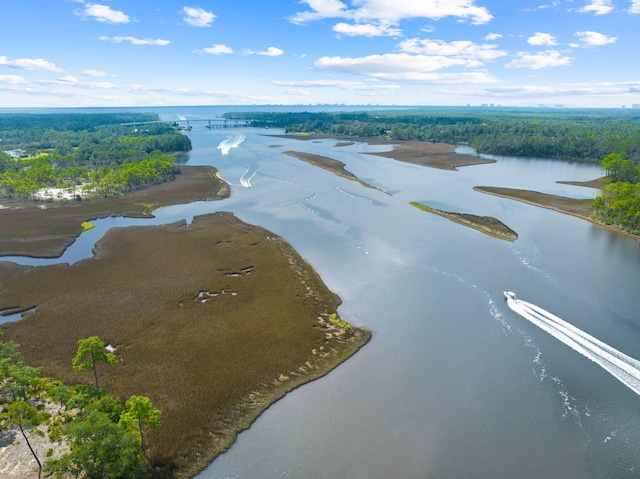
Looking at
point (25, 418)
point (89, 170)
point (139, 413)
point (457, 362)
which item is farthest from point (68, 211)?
point (457, 362)

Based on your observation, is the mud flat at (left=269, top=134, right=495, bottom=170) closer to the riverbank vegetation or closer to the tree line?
the riverbank vegetation

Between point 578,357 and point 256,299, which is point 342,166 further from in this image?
point 578,357

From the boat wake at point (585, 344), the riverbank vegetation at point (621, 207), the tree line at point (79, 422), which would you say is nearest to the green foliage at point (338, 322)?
the boat wake at point (585, 344)

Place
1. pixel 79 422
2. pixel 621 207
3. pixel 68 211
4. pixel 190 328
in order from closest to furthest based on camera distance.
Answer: pixel 79 422 → pixel 190 328 → pixel 621 207 → pixel 68 211

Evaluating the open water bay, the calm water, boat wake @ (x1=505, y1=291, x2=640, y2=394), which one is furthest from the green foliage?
boat wake @ (x1=505, y1=291, x2=640, y2=394)

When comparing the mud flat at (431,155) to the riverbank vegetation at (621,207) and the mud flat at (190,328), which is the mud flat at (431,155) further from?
the mud flat at (190,328)

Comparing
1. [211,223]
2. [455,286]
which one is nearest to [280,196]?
[211,223]

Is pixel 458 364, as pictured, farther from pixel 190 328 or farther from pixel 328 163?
pixel 328 163
